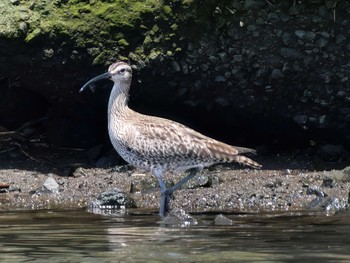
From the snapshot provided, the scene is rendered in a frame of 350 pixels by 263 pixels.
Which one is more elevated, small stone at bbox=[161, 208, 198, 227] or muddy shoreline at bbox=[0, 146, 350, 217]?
muddy shoreline at bbox=[0, 146, 350, 217]

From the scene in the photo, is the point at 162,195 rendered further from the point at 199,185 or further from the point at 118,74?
the point at 118,74

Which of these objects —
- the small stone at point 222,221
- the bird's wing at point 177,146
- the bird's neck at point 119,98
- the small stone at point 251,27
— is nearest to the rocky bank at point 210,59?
the small stone at point 251,27

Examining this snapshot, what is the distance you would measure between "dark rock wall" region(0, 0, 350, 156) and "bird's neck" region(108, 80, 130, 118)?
1.49 ft

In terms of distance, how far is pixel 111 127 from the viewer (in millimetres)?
12148

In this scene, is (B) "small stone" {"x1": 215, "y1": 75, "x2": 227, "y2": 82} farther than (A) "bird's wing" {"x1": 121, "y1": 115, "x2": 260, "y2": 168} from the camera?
Yes

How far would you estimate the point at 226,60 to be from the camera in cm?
1269

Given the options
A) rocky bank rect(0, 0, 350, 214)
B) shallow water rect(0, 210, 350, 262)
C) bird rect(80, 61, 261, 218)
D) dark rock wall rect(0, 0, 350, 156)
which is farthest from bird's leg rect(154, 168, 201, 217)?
dark rock wall rect(0, 0, 350, 156)

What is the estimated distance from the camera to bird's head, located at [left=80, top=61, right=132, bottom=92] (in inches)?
481

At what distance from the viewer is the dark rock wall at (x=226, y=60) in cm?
1241

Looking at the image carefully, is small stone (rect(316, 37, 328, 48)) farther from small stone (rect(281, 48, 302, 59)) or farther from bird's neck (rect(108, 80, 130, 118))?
bird's neck (rect(108, 80, 130, 118))

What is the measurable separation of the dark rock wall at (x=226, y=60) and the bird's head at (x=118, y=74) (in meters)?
0.49

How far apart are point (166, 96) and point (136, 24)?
38.9 inches

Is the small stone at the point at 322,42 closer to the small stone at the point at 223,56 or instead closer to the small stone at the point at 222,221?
the small stone at the point at 223,56

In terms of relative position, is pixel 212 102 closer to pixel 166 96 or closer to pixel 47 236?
pixel 166 96
